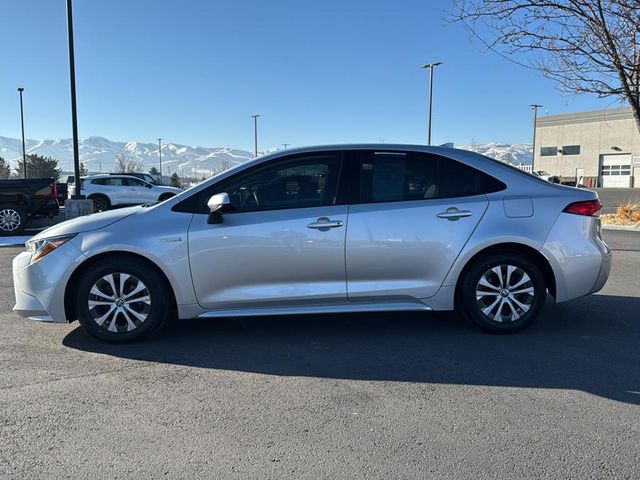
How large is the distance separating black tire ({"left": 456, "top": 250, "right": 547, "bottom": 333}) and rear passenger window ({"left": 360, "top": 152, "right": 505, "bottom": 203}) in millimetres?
653

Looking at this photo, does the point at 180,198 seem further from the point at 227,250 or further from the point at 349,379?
the point at 349,379

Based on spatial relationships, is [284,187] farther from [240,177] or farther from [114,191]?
[114,191]

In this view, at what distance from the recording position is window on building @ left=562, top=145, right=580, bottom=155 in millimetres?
61675

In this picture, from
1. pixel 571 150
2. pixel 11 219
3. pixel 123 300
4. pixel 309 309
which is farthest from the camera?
pixel 571 150

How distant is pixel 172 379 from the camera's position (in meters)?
3.98

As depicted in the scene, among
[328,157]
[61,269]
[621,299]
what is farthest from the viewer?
[621,299]

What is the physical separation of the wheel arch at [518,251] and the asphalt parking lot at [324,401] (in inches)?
18.8

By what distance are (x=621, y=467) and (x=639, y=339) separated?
2.46 metres

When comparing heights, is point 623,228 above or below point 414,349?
above

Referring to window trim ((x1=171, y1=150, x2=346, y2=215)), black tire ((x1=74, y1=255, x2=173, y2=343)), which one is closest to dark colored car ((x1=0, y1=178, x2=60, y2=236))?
black tire ((x1=74, y1=255, x2=173, y2=343))


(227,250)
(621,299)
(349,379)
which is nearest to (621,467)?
(349,379)

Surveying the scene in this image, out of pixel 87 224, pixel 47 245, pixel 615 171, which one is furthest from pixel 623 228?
pixel 615 171

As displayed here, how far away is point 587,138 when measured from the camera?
60531 millimetres

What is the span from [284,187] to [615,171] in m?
61.5
